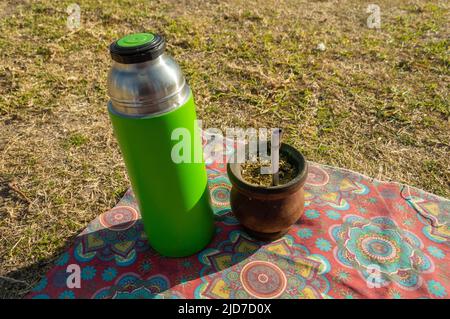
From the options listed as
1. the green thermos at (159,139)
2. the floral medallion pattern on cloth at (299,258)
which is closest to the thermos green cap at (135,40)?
the green thermos at (159,139)

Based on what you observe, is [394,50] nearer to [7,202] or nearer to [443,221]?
[443,221]

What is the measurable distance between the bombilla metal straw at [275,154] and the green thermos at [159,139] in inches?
14.3

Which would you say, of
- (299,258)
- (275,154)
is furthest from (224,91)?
(299,258)

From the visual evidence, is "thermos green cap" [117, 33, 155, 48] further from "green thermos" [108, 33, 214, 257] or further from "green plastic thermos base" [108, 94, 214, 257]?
"green plastic thermos base" [108, 94, 214, 257]

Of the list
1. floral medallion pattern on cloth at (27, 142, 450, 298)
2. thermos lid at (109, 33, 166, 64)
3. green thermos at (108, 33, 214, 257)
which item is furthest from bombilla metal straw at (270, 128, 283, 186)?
Answer: thermos lid at (109, 33, 166, 64)

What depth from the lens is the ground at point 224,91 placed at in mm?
2645

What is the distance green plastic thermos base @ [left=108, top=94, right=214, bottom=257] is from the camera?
1659mm

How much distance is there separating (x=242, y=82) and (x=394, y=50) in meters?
1.79

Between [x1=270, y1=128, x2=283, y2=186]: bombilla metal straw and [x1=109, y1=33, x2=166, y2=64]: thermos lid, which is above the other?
[x1=109, y1=33, x2=166, y2=64]: thermos lid

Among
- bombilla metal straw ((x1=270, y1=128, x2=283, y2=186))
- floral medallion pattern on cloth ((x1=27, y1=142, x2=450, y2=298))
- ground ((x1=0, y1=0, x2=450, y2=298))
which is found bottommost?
floral medallion pattern on cloth ((x1=27, y1=142, x2=450, y2=298))

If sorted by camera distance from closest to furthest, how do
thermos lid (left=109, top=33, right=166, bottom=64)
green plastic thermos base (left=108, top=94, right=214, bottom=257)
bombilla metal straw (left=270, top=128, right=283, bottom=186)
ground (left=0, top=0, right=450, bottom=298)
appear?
thermos lid (left=109, top=33, right=166, bottom=64)
green plastic thermos base (left=108, top=94, right=214, bottom=257)
bombilla metal straw (left=270, top=128, right=283, bottom=186)
ground (left=0, top=0, right=450, bottom=298)

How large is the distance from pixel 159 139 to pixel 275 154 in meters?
0.64

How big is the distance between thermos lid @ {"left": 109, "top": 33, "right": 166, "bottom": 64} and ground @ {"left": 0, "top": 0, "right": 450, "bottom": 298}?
1.31 metres

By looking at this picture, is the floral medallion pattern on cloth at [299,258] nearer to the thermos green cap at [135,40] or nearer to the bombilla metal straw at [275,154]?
the bombilla metal straw at [275,154]
